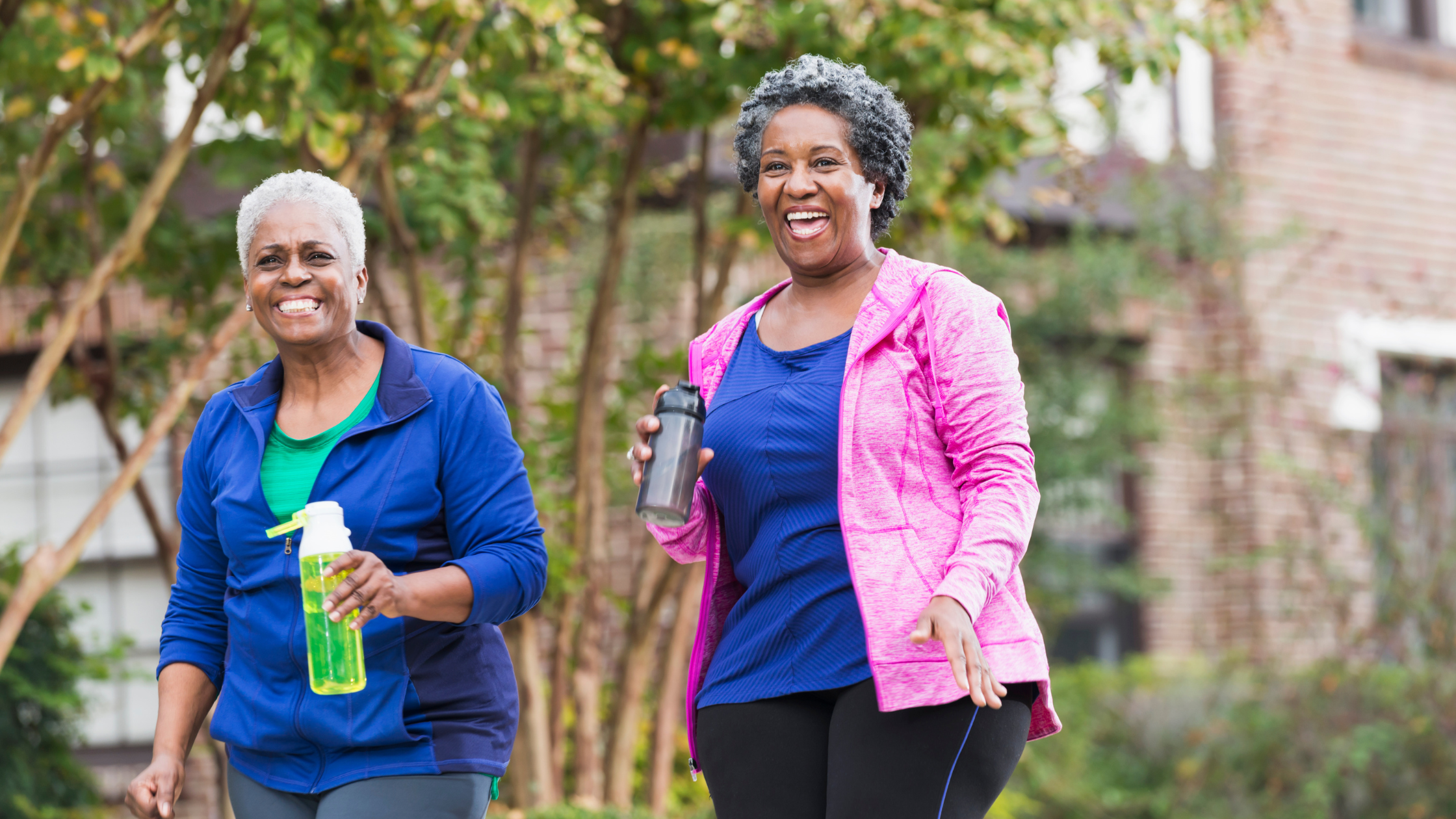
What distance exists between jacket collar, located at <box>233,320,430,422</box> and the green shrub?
5.68 m

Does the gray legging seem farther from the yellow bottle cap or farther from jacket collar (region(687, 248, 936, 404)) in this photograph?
jacket collar (region(687, 248, 936, 404))

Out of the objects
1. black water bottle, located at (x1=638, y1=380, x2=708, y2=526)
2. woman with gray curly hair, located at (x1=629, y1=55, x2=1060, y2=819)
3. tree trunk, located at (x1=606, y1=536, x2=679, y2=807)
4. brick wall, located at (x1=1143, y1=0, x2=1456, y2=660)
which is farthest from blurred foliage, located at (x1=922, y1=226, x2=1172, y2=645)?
→ black water bottle, located at (x1=638, y1=380, x2=708, y2=526)

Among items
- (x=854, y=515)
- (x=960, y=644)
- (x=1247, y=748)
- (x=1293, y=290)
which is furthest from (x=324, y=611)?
(x=1293, y=290)

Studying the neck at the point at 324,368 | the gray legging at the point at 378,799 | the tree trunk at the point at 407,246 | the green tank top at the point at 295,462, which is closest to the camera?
the gray legging at the point at 378,799

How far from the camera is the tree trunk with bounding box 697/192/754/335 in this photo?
6.18m

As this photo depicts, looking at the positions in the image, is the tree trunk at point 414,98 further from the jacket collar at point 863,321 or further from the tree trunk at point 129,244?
the jacket collar at point 863,321

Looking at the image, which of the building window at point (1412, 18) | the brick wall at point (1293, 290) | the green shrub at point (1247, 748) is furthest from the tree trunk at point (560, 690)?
the building window at point (1412, 18)

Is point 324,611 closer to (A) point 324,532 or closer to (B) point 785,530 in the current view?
(A) point 324,532

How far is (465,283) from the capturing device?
645 cm

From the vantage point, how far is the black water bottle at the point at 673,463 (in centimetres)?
245

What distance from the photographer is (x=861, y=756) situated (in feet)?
7.93

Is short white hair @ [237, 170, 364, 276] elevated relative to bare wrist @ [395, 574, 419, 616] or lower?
elevated

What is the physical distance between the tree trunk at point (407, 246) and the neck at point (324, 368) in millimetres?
2951

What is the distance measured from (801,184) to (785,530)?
565 mm
